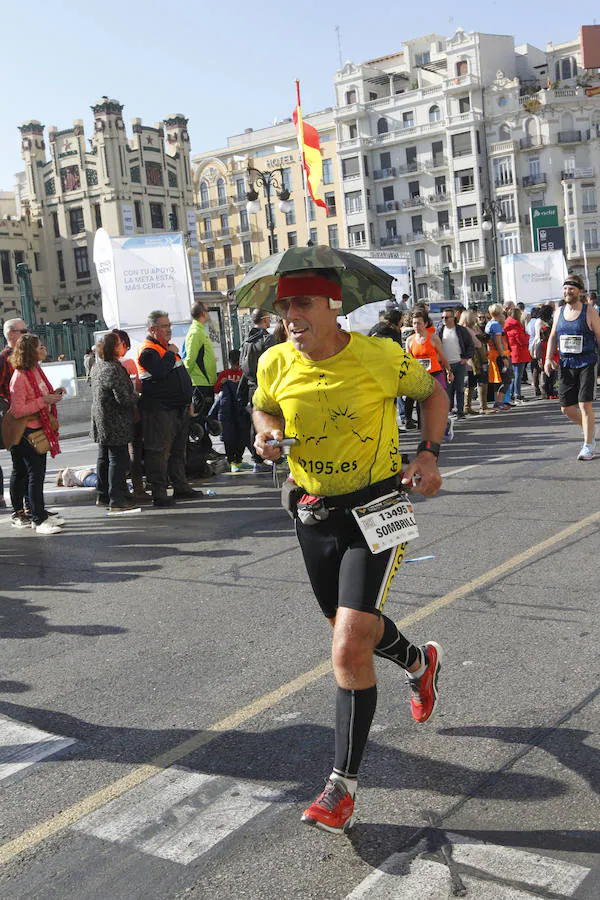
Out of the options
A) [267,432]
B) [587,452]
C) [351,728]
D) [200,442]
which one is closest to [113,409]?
[200,442]

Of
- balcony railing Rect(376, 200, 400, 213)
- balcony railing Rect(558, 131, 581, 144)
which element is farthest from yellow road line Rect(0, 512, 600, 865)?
balcony railing Rect(376, 200, 400, 213)

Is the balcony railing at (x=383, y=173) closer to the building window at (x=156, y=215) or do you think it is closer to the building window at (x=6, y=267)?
the building window at (x=156, y=215)

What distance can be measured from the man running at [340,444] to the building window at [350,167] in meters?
82.7

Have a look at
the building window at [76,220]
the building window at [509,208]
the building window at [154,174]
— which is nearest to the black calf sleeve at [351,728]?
the building window at [76,220]

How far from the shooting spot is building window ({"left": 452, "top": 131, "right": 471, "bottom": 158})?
253 ft

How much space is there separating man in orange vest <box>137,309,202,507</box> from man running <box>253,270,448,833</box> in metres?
6.84

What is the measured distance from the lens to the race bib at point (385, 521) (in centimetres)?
340

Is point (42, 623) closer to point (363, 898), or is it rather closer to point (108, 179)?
point (363, 898)

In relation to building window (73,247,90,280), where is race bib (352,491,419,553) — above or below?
below

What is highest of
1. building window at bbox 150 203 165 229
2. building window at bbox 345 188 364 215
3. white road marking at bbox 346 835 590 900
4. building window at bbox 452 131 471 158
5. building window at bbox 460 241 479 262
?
building window at bbox 452 131 471 158

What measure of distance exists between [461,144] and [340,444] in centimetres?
7890

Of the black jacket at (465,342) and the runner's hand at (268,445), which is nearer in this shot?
the runner's hand at (268,445)

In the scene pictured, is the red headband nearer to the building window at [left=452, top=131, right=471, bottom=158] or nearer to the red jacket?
the red jacket

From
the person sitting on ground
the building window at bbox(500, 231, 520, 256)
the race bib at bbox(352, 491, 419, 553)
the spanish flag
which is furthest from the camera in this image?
the building window at bbox(500, 231, 520, 256)
